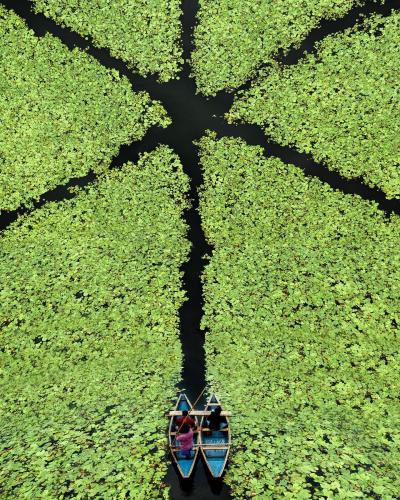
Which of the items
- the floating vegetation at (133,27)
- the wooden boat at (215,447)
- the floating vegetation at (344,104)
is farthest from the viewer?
the floating vegetation at (133,27)

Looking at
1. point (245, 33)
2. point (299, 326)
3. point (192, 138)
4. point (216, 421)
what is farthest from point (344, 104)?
point (216, 421)

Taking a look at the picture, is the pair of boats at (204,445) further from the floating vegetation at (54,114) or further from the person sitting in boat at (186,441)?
the floating vegetation at (54,114)

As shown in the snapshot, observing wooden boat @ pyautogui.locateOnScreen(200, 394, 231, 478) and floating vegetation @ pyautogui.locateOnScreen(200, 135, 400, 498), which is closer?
floating vegetation @ pyautogui.locateOnScreen(200, 135, 400, 498)

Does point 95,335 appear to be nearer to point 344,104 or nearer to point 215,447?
point 215,447

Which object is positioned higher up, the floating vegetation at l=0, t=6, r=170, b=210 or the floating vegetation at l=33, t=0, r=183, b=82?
the floating vegetation at l=33, t=0, r=183, b=82

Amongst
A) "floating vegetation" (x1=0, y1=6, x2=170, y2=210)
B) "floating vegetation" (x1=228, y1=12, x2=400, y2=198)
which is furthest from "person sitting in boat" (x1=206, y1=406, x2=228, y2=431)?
"floating vegetation" (x1=0, y1=6, x2=170, y2=210)

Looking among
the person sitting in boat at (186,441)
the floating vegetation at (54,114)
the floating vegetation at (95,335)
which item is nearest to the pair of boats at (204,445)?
the person sitting in boat at (186,441)

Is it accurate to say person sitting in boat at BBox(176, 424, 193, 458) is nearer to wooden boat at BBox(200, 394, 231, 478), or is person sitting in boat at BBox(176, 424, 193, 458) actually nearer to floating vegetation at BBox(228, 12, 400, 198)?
wooden boat at BBox(200, 394, 231, 478)
